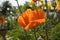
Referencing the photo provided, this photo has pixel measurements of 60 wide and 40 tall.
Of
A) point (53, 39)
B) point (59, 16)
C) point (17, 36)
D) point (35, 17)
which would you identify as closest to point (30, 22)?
point (35, 17)

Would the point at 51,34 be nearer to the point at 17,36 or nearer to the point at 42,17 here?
the point at 17,36

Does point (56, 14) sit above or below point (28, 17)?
below

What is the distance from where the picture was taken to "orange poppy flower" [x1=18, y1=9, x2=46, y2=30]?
82cm

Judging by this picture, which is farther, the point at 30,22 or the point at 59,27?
the point at 59,27

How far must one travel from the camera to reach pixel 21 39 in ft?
5.57

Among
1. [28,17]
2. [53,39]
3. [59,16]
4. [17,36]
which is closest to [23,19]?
[28,17]

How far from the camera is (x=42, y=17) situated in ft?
2.76

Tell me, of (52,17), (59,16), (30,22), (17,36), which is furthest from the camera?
(52,17)

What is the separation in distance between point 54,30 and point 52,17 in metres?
0.85

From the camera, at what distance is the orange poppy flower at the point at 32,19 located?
82 centimetres

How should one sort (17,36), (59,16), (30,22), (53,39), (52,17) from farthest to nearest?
(52,17)
(59,16)
(17,36)
(53,39)
(30,22)

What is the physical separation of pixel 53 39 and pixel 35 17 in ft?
2.53

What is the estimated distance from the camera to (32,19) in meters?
0.87

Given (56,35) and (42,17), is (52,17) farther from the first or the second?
(42,17)
